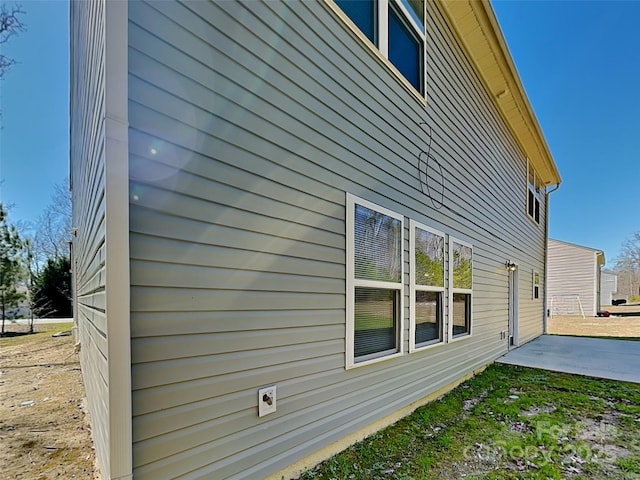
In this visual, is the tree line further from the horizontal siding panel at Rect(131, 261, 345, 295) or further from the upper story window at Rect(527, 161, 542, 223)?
the upper story window at Rect(527, 161, 542, 223)

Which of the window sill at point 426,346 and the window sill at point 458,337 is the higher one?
the window sill at point 426,346

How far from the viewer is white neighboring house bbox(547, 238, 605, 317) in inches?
827

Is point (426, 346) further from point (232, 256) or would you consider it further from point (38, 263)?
point (38, 263)

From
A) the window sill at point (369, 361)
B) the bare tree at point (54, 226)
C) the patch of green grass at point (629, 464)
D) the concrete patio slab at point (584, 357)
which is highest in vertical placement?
the bare tree at point (54, 226)

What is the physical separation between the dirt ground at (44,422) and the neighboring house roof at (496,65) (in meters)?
6.64

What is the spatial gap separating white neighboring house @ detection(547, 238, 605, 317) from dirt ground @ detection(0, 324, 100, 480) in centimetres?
2445

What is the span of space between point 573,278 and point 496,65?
21.3m

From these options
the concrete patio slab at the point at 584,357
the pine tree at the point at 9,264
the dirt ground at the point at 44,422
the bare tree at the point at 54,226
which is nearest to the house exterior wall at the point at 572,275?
the concrete patio slab at the point at 584,357

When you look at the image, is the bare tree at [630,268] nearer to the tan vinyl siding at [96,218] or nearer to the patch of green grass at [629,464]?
the patch of green grass at [629,464]

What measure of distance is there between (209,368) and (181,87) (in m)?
1.54

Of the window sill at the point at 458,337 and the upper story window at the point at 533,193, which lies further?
the upper story window at the point at 533,193

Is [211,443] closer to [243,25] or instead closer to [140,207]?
[140,207]

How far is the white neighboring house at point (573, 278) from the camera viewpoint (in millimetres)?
21000

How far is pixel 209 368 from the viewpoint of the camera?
188 cm
